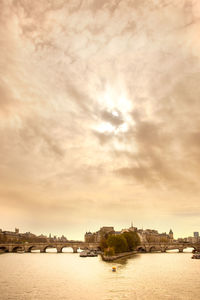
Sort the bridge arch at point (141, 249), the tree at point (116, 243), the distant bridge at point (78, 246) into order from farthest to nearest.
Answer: the bridge arch at point (141, 249) → the distant bridge at point (78, 246) → the tree at point (116, 243)

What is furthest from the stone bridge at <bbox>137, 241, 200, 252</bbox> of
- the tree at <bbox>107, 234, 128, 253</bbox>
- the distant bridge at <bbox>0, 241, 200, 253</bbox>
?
the tree at <bbox>107, 234, 128, 253</bbox>

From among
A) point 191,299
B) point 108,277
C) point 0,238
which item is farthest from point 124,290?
point 0,238

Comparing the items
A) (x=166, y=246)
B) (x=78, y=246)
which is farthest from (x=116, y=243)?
(x=166, y=246)

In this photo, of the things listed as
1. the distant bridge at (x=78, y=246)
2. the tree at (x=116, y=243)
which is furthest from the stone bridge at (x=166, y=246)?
the tree at (x=116, y=243)

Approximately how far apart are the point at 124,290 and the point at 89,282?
8300 mm

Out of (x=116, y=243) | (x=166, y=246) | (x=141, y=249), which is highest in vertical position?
(x=166, y=246)

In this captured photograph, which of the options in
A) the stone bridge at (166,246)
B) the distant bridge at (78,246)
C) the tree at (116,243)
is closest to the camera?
the tree at (116,243)

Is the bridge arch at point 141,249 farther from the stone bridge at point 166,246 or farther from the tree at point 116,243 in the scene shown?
the tree at point 116,243

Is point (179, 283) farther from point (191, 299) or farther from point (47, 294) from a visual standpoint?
point (47, 294)

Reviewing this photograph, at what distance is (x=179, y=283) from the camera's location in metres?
39.2

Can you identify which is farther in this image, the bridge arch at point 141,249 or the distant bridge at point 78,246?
the bridge arch at point 141,249

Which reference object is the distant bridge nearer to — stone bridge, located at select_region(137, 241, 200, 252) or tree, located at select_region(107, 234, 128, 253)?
stone bridge, located at select_region(137, 241, 200, 252)

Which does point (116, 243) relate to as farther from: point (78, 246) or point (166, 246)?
point (166, 246)

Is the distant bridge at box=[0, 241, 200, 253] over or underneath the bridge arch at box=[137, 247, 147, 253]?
over
